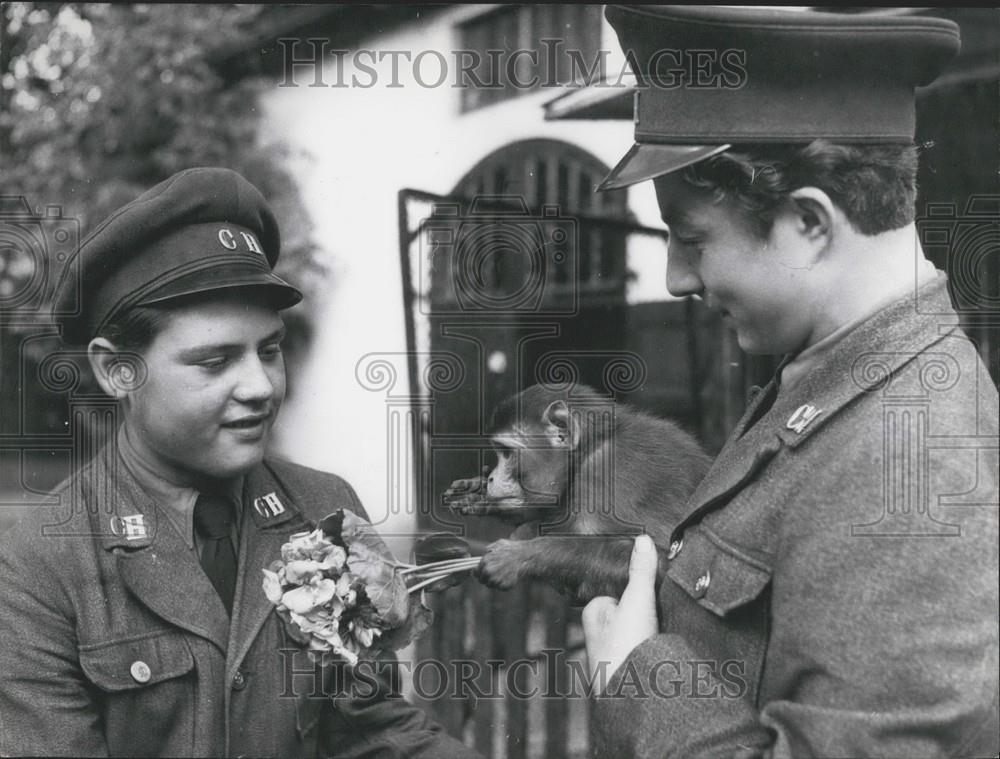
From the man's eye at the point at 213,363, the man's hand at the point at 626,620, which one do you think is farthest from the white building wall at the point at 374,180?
the man's hand at the point at 626,620

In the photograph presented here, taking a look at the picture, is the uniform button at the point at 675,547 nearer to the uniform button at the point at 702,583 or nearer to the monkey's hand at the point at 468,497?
the uniform button at the point at 702,583

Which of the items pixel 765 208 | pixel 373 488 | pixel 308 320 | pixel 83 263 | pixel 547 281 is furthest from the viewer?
pixel 308 320

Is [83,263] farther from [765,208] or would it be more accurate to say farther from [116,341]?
[765,208]

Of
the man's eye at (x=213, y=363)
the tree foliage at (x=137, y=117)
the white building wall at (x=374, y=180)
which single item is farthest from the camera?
the tree foliage at (x=137, y=117)

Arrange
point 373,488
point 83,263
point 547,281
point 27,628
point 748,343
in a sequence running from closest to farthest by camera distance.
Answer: point 748,343 → point 27,628 → point 83,263 → point 373,488 → point 547,281

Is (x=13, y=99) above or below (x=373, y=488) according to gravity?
above

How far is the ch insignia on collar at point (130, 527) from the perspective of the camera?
6.92 feet

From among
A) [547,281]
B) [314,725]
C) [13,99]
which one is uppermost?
[13,99]

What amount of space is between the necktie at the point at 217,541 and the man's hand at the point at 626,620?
0.84m

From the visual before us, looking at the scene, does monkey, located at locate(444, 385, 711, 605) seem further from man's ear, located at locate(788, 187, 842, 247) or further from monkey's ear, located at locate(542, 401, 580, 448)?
man's ear, located at locate(788, 187, 842, 247)

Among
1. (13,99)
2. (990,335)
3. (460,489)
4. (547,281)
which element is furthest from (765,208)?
(13,99)

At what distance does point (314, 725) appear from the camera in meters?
2.20

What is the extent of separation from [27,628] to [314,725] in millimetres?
661

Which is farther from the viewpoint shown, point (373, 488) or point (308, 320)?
point (308, 320)
